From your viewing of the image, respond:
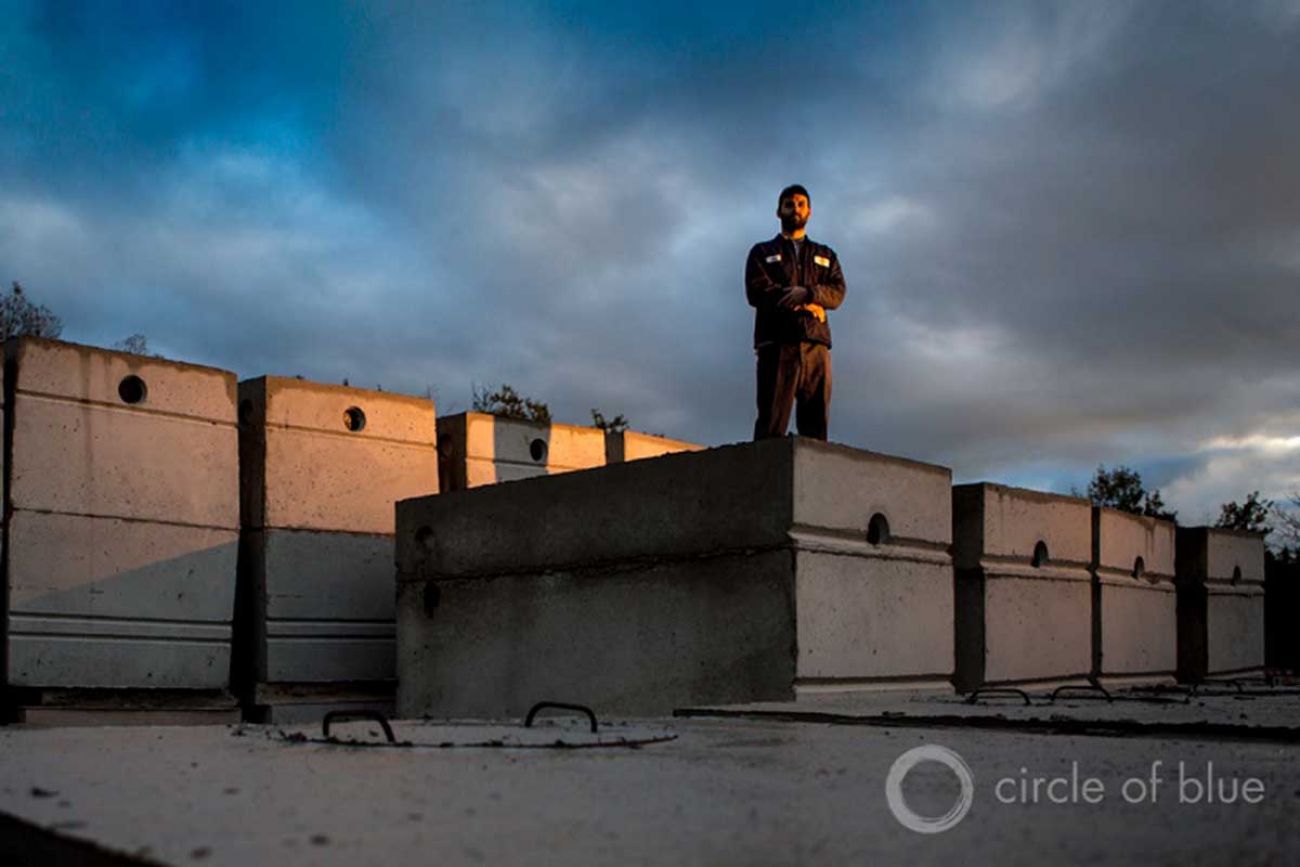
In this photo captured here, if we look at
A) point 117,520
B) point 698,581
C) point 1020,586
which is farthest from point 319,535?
point 1020,586

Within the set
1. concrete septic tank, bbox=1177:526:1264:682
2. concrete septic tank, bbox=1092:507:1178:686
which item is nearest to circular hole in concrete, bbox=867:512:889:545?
concrete septic tank, bbox=1092:507:1178:686

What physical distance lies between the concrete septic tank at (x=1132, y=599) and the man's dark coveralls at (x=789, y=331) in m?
2.94

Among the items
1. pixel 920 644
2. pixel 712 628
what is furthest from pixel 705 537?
pixel 920 644

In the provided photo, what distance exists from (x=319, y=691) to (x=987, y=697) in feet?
18.4

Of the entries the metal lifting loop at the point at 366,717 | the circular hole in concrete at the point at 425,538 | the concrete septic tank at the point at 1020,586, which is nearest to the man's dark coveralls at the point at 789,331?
the concrete septic tank at the point at 1020,586

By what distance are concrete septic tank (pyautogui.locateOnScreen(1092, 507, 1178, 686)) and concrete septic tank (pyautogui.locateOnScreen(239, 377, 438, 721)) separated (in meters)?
5.41

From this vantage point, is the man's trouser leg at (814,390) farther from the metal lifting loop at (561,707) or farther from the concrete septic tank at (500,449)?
the metal lifting loop at (561,707)

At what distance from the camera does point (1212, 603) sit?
12117 millimetres

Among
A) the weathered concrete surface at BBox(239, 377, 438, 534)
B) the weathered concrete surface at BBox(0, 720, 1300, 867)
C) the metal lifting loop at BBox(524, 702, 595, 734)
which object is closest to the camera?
the weathered concrete surface at BBox(0, 720, 1300, 867)

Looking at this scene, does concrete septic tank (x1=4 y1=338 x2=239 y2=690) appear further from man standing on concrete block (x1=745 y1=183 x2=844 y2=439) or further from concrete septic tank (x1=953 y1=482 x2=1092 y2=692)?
concrete septic tank (x1=953 y1=482 x2=1092 y2=692)

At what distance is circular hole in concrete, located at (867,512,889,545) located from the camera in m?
7.62

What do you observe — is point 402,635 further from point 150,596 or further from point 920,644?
point 920,644

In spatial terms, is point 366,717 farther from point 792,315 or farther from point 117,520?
point 117,520

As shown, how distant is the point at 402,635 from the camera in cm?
979
